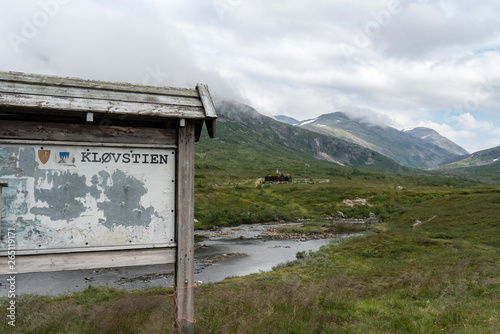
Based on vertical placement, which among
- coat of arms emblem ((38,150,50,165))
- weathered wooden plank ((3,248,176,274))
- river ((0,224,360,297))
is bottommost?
river ((0,224,360,297))

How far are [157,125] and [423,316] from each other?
26.9 feet

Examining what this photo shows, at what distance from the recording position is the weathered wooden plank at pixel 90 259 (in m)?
6.23

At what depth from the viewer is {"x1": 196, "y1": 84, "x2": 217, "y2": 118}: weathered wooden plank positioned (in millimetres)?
6984

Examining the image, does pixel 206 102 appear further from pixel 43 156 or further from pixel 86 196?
pixel 43 156

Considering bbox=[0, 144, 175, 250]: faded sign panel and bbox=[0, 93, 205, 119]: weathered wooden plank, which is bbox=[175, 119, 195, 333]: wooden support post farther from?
bbox=[0, 93, 205, 119]: weathered wooden plank

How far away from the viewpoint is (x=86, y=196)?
21.6ft

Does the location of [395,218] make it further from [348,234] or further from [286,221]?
[286,221]

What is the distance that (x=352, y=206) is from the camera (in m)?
71.8

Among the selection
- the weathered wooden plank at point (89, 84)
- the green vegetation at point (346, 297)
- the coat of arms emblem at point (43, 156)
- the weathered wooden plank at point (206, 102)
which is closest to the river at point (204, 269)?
the green vegetation at point (346, 297)

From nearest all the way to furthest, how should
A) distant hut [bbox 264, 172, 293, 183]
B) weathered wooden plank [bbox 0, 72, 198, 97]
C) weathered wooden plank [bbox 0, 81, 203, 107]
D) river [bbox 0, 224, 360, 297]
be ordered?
weathered wooden plank [bbox 0, 81, 203, 107] < weathered wooden plank [bbox 0, 72, 198, 97] < river [bbox 0, 224, 360, 297] < distant hut [bbox 264, 172, 293, 183]

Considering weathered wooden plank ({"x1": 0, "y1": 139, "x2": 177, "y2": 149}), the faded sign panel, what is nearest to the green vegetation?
the faded sign panel

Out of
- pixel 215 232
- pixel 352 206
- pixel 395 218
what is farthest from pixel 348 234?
pixel 352 206

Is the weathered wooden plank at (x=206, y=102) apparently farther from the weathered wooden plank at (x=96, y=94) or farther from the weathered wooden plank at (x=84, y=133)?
the weathered wooden plank at (x=84, y=133)

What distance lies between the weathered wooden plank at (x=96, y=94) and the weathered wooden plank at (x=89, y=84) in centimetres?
10
